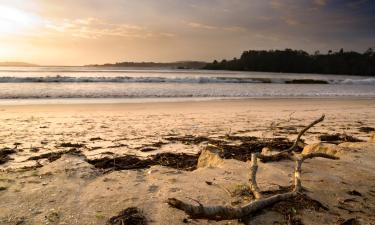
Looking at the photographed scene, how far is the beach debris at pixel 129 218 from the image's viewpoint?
2525 mm

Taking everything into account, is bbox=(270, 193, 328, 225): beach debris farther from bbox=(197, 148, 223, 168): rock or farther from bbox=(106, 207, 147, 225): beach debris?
bbox=(197, 148, 223, 168): rock

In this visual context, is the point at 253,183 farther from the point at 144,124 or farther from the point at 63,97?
the point at 63,97

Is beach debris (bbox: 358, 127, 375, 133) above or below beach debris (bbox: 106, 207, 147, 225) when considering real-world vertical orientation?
below

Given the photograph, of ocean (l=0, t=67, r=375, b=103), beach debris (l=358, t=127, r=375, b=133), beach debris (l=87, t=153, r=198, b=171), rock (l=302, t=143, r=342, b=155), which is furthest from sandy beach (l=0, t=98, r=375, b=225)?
ocean (l=0, t=67, r=375, b=103)

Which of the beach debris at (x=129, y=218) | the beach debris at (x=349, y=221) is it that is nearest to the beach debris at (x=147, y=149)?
the beach debris at (x=129, y=218)

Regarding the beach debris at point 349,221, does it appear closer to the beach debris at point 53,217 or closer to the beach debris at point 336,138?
the beach debris at point 53,217

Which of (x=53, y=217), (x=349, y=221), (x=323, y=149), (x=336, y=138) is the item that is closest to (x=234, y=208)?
(x=349, y=221)

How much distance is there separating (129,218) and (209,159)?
6.58ft

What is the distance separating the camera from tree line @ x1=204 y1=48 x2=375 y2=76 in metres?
73.8

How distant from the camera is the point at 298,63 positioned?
252 feet

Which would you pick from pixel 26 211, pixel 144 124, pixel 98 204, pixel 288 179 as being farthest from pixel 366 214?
pixel 144 124

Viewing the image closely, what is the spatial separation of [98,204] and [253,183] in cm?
135

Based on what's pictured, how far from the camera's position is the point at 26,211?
2713mm

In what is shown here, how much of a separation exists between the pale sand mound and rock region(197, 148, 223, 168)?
18cm
